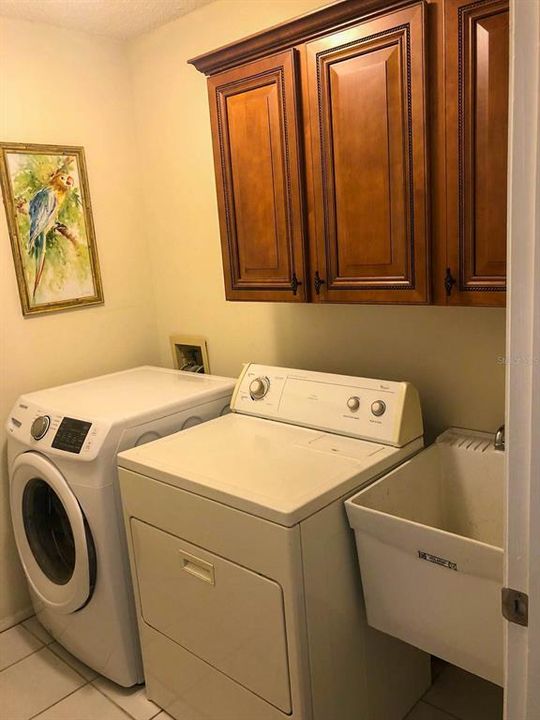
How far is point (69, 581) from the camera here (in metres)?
2.04

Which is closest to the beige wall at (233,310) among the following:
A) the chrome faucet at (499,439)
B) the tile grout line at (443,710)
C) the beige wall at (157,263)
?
the beige wall at (157,263)

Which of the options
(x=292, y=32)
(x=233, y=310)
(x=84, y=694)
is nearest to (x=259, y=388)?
(x=233, y=310)

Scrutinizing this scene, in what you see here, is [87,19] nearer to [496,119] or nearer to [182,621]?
[496,119]

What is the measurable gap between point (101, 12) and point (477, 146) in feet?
5.61

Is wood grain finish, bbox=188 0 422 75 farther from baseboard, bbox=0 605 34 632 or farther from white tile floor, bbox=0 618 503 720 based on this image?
baseboard, bbox=0 605 34 632

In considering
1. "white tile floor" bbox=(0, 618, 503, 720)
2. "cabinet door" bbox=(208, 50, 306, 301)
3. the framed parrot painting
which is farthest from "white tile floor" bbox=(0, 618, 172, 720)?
"cabinet door" bbox=(208, 50, 306, 301)

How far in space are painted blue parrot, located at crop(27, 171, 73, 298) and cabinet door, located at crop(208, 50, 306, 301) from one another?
2.94 ft

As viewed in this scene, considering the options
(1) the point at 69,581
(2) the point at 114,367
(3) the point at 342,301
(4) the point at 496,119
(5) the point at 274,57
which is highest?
(5) the point at 274,57

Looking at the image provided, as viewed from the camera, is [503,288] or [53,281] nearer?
[503,288]

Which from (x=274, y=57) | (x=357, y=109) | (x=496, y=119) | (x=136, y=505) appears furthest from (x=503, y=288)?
(x=136, y=505)

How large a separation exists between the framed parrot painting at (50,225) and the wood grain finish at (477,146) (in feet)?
5.54

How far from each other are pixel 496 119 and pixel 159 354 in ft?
6.59

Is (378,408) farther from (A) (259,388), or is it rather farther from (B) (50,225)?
(B) (50,225)

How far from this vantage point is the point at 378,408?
1766mm
